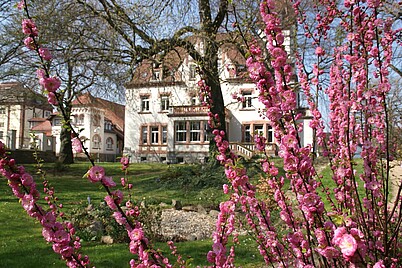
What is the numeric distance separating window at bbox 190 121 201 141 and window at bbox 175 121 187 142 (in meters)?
0.61

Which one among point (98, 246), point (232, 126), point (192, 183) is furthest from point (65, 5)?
point (232, 126)

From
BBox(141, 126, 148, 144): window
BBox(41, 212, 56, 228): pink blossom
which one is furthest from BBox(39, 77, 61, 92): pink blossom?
BBox(141, 126, 148, 144): window

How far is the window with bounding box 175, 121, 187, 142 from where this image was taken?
28828 millimetres

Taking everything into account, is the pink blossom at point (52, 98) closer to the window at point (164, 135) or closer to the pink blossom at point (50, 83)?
the pink blossom at point (50, 83)

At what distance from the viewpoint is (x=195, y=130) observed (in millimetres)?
28438

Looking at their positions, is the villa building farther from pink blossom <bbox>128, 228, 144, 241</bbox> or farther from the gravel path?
pink blossom <bbox>128, 228, 144, 241</bbox>

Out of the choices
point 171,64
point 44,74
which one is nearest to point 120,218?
point 44,74

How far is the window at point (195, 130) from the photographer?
1116 inches

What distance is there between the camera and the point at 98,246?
542cm

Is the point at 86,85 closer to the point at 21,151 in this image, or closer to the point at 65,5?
the point at 65,5

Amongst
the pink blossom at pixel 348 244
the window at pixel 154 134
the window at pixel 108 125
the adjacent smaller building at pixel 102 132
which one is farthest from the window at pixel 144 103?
the pink blossom at pixel 348 244

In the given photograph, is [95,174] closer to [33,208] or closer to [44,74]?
[33,208]

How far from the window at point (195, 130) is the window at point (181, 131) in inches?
24.0

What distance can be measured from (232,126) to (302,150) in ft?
88.4
